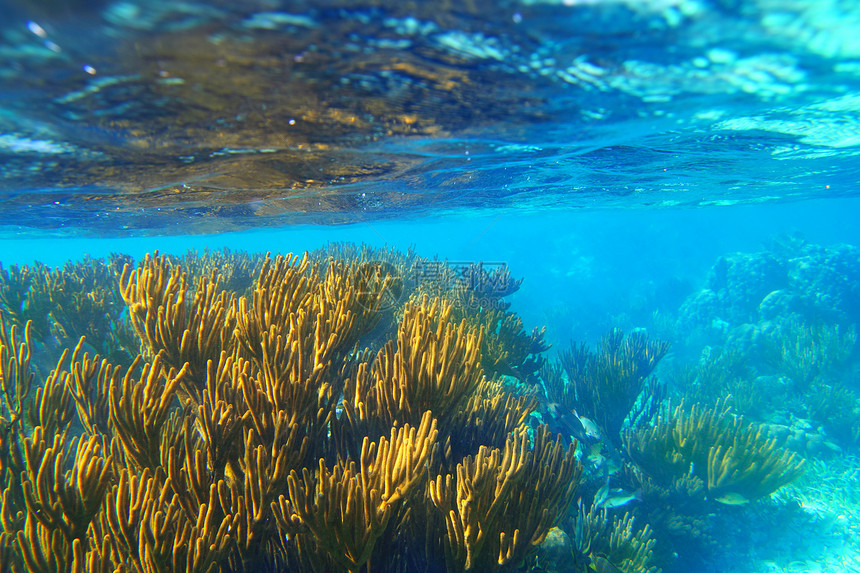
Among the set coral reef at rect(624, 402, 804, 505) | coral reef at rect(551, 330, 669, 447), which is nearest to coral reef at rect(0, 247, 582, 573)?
coral reef at rect(624, 402, 804, 505)

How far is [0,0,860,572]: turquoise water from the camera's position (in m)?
3.77

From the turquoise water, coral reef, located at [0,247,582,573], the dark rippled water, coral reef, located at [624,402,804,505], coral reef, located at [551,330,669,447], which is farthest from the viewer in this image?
coral reef, located at [551,330,669,447]

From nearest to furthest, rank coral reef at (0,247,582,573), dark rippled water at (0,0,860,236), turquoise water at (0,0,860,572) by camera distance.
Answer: coral reef at (0,247,582,573) → dark rippled water at (0,0,860,236) → turquoise water at (0,0,860,572)

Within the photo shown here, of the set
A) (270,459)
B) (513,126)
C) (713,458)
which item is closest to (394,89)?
(513,126)

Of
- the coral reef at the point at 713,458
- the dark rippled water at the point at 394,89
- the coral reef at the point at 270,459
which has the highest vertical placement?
the dark rippled water at the point at 394,89

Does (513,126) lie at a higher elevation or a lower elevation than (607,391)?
higher

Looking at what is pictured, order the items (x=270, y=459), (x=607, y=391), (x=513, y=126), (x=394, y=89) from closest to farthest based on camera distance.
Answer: (x=270, y=459), (x=394, y=89), (x=513, y=126), (x=607, y=391)

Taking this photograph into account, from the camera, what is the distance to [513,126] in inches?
277

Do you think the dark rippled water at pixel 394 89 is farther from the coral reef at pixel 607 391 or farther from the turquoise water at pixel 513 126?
the coral reef at pixel 607 391

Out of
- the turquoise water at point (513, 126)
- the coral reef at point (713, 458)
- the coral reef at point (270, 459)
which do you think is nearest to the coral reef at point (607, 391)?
the turquoise water at point (513, 126)

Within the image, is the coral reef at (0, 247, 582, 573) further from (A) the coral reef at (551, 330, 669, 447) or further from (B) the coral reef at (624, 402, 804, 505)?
(A) the coral reef at (551, 330, 669, 447)

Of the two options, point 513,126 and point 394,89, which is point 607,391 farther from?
point 394,89

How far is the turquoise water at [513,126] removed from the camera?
3770 millimetres

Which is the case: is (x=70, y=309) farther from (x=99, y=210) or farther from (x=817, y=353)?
(x=817, y=353)
